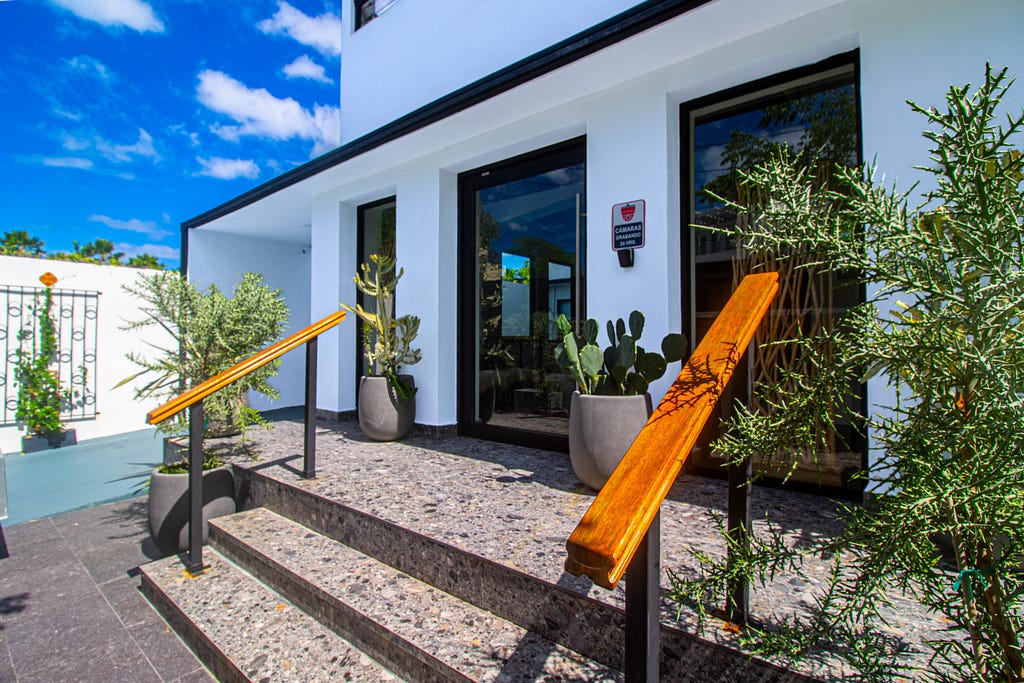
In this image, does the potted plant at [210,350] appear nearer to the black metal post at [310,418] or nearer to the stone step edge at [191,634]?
the stone step edge at [191,634]

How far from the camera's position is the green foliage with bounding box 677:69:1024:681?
2.40 ft

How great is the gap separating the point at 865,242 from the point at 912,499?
Result: 430 mm

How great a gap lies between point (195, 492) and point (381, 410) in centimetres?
163

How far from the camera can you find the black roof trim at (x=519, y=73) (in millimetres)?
2627

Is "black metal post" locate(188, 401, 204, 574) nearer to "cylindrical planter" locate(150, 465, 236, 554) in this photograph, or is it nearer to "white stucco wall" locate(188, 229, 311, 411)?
"cylindrical planter" locate(150, 465, 236, 554)

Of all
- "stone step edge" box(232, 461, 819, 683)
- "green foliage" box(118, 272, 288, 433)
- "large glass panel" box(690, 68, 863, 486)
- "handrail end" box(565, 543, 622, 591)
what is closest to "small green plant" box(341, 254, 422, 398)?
"green foliage" box(118, 272, 288, 433)

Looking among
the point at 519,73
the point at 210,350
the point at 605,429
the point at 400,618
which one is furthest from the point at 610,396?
the point at 210,350

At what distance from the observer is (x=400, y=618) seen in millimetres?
1961

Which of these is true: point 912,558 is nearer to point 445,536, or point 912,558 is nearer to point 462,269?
point 445,536

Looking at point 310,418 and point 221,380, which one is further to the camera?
point 310,418

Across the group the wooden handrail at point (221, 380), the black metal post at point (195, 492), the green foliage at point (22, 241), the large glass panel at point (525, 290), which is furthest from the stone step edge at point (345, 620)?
the green foliage at point (22, 241)

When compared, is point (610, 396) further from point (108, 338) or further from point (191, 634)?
point (108, 338)

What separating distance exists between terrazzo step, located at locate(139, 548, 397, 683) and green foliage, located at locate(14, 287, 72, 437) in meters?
5.58

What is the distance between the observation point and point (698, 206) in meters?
3.36
